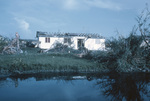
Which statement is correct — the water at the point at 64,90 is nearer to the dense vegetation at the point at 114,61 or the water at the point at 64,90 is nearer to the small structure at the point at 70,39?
the dense vegetation at the point at 114,61

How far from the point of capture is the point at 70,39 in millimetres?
22141

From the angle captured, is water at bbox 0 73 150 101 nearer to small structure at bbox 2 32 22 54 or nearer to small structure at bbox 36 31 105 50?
small structure at bbox 2 32 22 54

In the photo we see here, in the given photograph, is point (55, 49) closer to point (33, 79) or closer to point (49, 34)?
point (49, 34)

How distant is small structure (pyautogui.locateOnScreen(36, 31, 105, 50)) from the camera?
21.7 metres

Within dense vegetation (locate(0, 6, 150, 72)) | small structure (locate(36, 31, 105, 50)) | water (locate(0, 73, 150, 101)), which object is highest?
small structure (locate(36, 31, 105, 50))

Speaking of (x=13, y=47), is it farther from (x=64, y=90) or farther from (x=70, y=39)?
(x=64, y=90)

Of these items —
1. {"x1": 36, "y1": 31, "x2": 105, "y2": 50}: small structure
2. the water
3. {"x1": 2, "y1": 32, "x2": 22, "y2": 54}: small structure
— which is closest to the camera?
the water

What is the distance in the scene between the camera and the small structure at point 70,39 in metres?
21.7

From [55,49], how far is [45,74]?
38.8ft

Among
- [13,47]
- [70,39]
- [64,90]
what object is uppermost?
[70,39]

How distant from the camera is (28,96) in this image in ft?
13.7

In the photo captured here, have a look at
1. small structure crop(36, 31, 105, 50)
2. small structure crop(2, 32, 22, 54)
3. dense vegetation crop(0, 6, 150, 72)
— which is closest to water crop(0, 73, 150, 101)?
dense vegetation crop(0, 6, 150, 72)

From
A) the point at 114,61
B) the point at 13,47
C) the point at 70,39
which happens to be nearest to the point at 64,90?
the point at 114,61

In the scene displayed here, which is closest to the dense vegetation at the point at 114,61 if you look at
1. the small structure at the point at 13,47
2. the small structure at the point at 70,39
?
the small structure at the point at 13,47
